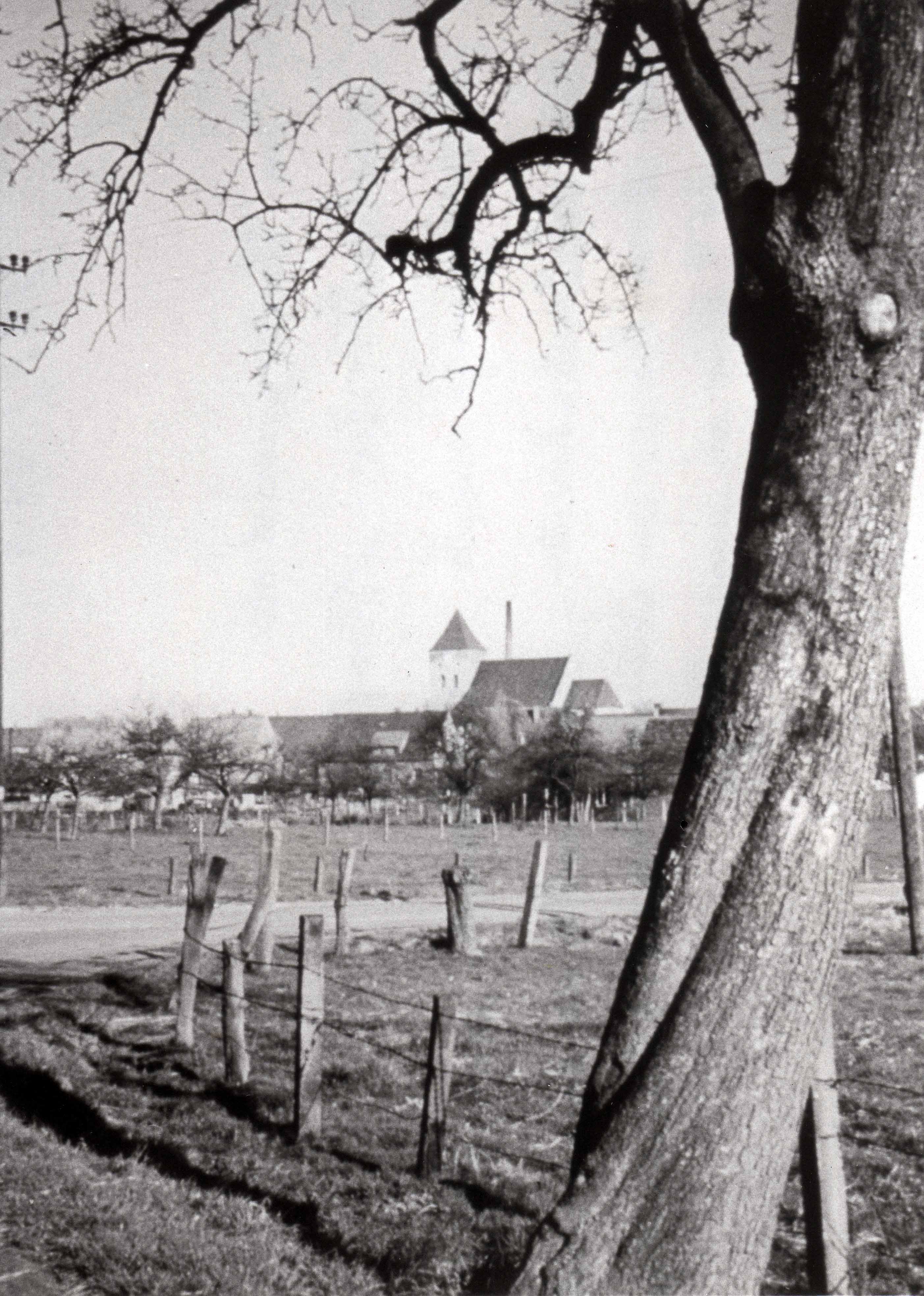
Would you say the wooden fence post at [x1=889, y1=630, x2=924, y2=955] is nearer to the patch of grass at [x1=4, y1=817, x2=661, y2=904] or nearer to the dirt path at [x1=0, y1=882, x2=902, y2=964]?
the dirt path at [x1=0, y1=882, x2=902, y2=964]

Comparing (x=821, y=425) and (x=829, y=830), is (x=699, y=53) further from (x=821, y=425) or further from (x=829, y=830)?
(x=829, y=830)

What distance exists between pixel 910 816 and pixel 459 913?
5673mm

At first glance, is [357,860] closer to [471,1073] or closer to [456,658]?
[471,1073]

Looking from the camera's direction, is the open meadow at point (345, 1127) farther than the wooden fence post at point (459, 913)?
No

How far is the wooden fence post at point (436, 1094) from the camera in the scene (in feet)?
19.5

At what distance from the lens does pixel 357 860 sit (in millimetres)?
34844

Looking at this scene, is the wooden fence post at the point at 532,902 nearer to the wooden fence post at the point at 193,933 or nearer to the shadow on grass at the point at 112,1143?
the wooden fence post at the point at 193,933

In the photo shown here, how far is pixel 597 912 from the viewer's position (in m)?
19.9

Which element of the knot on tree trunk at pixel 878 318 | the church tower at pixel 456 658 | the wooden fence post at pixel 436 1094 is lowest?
the wooden fence post at pixel 436 1094

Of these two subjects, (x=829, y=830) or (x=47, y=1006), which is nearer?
(x=829, y=830)

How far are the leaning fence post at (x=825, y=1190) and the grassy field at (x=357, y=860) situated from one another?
16.5 metres

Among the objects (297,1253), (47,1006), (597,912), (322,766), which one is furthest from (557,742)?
(297,1253)

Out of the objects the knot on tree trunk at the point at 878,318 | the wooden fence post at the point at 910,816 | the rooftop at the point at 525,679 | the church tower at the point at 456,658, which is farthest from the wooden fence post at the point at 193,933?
the church tower at the point at 456,658

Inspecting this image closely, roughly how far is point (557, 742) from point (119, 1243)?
56.7 metres
